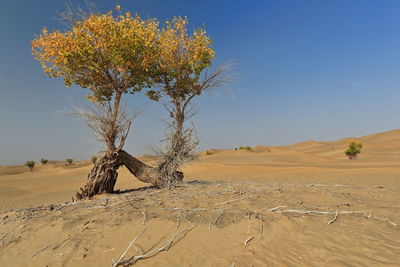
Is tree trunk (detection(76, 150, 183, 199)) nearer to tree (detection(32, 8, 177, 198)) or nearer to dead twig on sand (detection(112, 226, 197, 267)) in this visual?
tree (detection(32, 8, 177, 198))

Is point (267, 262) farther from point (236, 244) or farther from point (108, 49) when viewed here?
point (108, 49)

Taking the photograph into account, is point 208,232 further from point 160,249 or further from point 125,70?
point 125,70

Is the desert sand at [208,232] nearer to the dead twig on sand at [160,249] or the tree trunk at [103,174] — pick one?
the dead twig on sand at [160,249]

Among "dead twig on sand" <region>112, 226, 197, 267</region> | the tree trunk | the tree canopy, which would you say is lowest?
"dead twig on sand" <region>112, 226, 197, 267</region>

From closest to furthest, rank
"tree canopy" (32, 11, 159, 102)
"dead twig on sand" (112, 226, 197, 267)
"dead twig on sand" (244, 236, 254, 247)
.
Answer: "dead twig on sand" (112, 226, 197, 267) → "dead twig on sand" (244, 236, 254, 247) → "tree canopy" (32, 11, 159, 102)

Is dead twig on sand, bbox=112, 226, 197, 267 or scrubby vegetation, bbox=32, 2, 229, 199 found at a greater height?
scrubby vegetation, bbox=32, 2, 229, 199

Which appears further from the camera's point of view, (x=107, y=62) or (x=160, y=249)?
(x=107, y=62)

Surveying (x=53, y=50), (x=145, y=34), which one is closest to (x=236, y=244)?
(x=145, y=34)

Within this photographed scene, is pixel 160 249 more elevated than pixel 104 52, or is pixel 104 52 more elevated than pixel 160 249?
pixel 104 52

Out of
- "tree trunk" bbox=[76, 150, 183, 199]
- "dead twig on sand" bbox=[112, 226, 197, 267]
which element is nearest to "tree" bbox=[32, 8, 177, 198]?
"tree trunk" bbox=[76, 150, 183, 199]

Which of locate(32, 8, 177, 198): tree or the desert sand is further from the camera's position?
locate(32, 8, 177, 198): tree

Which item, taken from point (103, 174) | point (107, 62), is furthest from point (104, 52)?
point (103, 174)

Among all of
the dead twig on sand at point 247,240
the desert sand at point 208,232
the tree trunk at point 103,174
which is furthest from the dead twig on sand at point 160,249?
the tree trunk at point 103,174

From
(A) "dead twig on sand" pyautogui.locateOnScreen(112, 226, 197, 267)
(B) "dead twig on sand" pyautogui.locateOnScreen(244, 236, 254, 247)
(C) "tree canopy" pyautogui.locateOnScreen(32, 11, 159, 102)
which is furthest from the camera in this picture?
(C) "tree canopy" pyautogui.locateOnScreen(32, 11, 159, 102)
